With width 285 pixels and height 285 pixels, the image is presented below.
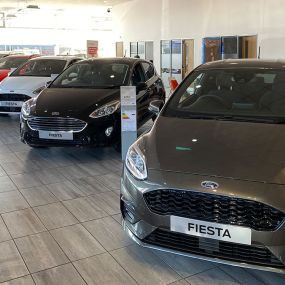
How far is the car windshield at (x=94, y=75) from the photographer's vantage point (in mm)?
5465

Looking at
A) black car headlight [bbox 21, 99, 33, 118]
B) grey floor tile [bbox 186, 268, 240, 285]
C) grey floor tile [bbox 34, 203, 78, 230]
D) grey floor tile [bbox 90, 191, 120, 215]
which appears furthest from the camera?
black car headlight [bbox 21, 99, 33, 118]

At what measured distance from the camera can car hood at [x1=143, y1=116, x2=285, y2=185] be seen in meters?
2.16

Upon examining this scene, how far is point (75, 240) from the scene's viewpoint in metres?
2.79

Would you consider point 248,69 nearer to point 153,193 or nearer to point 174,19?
point 153,193

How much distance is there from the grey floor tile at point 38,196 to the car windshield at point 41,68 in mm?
4402

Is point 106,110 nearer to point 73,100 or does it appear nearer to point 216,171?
point 73,100

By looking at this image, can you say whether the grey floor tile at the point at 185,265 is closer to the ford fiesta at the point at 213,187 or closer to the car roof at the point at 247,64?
the ford fiesta at the point at 213,187

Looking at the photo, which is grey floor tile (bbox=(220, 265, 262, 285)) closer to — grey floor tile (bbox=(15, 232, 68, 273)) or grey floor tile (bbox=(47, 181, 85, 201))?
grey floor tile (bbox=(15, 232, 68, 273))

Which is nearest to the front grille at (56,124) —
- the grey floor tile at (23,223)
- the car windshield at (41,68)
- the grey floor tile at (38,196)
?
the grey floor tile at (38,196)

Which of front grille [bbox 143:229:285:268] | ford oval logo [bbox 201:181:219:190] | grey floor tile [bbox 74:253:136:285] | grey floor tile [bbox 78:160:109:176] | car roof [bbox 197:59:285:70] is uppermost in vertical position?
car roof [bbox 197:59:285:70]

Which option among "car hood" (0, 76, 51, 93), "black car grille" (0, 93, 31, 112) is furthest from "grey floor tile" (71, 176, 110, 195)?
"car hood" (0, 76, 51, 93)

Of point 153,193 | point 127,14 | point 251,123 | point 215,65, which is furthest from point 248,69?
point 127,14

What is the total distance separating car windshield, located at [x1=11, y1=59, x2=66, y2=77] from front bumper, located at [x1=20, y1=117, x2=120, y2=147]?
10.7 feet

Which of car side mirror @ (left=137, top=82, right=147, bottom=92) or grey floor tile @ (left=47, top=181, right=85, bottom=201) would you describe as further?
car side mirror @ (left=137, top=82, right=147, bottom=92)
